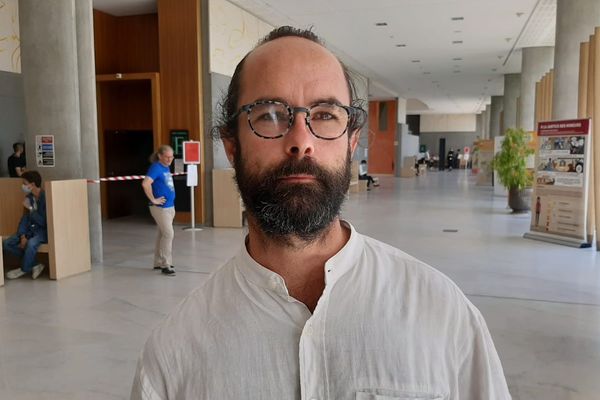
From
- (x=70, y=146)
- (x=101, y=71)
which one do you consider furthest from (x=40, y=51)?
(x=101, y=71)

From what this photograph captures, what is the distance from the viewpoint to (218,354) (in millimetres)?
1045

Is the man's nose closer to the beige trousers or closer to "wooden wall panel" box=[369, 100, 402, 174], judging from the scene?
the beige trousers

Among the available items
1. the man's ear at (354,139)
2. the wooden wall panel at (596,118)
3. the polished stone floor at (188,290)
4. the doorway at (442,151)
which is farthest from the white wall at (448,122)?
the man's ear at (354,139)

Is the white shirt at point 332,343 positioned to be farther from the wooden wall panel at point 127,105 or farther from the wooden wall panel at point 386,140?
the wooden wall panel at point 386,140

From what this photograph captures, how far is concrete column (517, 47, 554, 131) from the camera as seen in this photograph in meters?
15.9

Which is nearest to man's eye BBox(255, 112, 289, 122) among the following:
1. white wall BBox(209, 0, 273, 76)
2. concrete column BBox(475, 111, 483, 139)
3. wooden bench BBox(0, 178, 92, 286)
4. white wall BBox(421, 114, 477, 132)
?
wooden bench BBox(0, 178, 92, 286)

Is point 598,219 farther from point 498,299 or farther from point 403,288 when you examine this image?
point 403,288

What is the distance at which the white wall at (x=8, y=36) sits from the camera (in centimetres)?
844

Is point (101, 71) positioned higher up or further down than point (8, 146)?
higher up

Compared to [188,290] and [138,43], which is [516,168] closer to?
[138,43]

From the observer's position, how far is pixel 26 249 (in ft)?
19.4

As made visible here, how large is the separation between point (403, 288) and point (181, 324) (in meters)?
0.48

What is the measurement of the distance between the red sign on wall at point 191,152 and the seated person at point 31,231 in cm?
370

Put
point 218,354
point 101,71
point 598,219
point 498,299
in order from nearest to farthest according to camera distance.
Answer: point 218,354 < point 498,299 < point 598,219 < point 101,71
